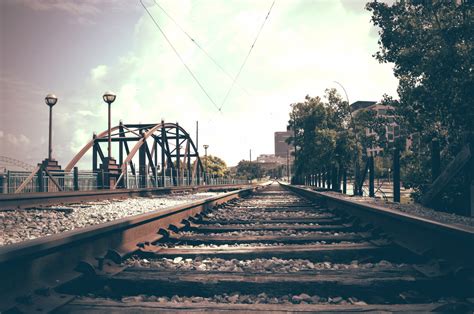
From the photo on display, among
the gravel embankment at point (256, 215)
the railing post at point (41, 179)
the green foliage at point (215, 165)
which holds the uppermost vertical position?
the green foliage at point (215, 165)

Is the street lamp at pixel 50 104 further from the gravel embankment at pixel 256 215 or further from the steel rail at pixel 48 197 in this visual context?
the gravel embankment at pixel 256 215

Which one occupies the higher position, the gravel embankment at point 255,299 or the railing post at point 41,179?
the railing post at point 41,179

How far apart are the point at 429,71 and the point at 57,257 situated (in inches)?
423

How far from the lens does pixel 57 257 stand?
2.44 metres

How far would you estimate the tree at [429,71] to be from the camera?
991 centimetres

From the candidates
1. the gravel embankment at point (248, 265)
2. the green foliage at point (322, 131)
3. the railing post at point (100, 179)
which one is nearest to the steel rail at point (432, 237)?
the gravel embankment at point (248, 265)

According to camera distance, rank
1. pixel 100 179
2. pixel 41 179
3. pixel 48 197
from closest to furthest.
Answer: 1. pixel 48 197
2. pixel 41 179
3. pixel 100 179

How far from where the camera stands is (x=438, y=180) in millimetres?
8641

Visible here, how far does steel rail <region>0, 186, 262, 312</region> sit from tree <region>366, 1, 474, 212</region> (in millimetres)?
7231

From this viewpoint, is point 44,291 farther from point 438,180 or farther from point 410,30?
point 410,30

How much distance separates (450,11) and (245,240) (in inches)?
439

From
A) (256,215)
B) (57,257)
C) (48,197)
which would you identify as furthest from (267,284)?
Answer: (48,197)

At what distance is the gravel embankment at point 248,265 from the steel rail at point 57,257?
0.26 metres

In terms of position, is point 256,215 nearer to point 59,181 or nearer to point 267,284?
point 267,284
